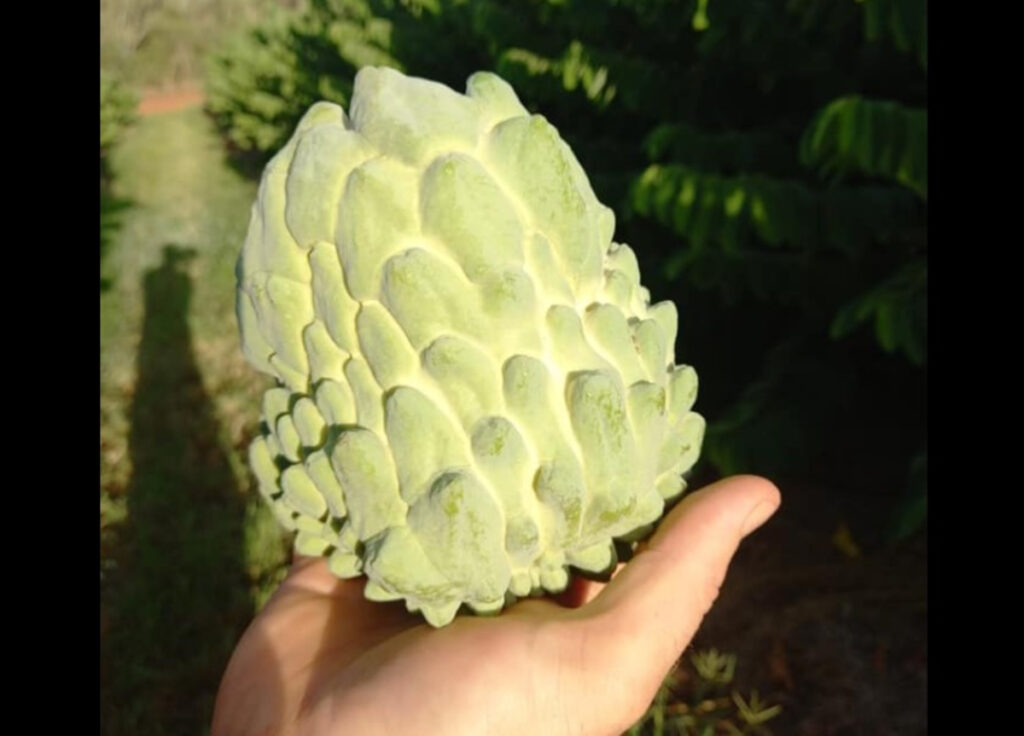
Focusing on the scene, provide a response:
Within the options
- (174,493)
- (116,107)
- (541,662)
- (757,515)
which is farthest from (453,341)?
(116,107)

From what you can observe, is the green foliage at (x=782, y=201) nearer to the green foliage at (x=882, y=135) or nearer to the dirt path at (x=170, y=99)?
the green foliage at (x=882, y=135)

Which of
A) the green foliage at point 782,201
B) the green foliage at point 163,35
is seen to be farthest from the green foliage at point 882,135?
the green foliage at point 163,35

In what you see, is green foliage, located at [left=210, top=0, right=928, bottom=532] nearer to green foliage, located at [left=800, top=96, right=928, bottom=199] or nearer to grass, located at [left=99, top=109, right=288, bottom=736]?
green foliage, located at [left=800, top=96, right=928, bottom=199]

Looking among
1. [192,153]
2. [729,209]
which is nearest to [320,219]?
[729,209]

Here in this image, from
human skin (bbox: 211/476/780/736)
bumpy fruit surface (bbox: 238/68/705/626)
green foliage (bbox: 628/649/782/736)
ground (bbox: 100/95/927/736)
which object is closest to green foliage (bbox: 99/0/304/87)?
ground (bbox: 100/95/927/736)

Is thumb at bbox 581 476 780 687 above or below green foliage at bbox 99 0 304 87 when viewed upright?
above

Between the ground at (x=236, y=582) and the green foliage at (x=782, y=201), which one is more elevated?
the green foliage at (x=782, y=201)
